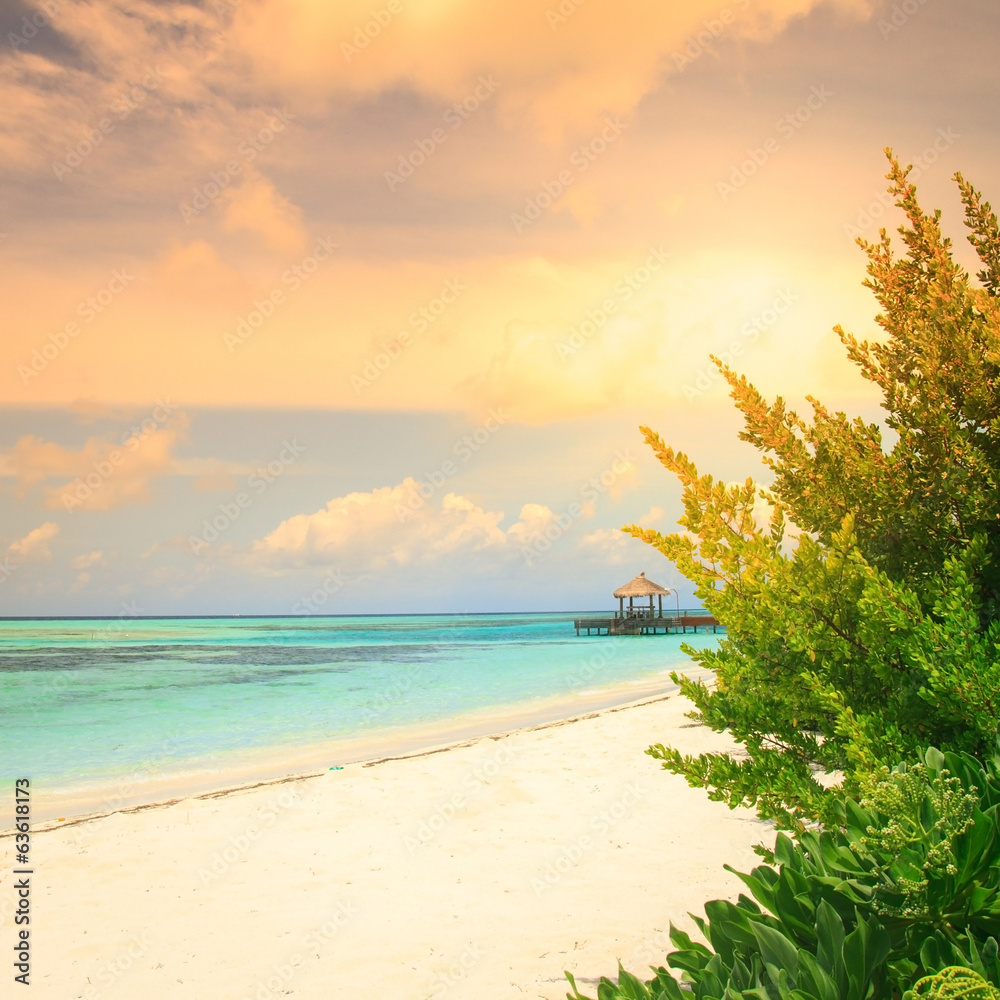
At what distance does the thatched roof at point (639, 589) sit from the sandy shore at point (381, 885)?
5326cm

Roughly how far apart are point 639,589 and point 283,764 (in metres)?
→ 51.9

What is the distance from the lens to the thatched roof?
2494 inches

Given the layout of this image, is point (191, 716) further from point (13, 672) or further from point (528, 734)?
point (13, 672)

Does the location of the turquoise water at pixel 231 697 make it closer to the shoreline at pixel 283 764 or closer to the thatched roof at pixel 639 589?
the shoreline at pixel 283 764

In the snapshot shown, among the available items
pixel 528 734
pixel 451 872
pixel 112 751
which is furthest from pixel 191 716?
pixel 451 872

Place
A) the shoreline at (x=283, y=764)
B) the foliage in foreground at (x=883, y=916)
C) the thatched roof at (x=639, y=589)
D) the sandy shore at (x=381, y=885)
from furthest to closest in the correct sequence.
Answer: the thatched roof at (x=639, y=589) → the shoreline at (x=283, y=764) → the sandy shore at (x=381, y=885) → the foliage in foreground at (x=883, y=916)

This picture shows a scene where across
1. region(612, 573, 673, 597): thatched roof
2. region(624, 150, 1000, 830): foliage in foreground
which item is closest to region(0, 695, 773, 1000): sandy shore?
region(624, 150, 1000, 830): foliage in foreground

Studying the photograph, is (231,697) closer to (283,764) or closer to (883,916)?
(283,764)

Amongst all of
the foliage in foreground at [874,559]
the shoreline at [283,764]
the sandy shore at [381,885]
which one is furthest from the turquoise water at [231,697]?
the foliage in foreground at [874,559]

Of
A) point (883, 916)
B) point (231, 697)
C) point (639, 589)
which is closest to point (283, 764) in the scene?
point (231, 697)

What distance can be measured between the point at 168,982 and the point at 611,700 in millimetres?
19659

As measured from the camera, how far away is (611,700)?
77.8ft

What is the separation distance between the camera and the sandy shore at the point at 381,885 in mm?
5219

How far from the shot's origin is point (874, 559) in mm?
3436
